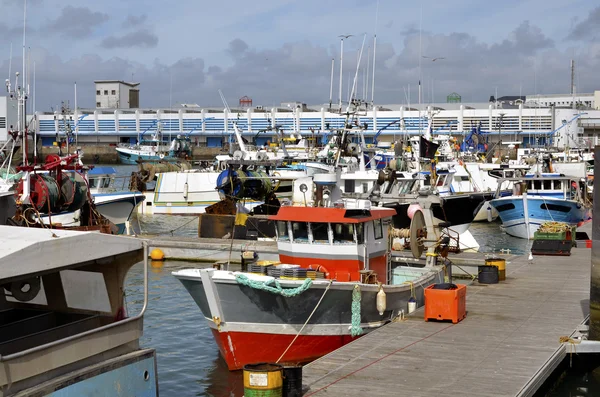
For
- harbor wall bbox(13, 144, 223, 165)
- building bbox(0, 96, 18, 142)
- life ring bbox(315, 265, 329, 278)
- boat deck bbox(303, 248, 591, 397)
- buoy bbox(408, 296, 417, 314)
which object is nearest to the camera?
boat deck bbox(303, 248, 591, 397)

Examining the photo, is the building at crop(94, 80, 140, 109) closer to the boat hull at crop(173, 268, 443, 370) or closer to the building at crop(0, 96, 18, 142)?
the building at crop(0, 96, 18, 142)

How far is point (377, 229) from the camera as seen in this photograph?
1688 cm

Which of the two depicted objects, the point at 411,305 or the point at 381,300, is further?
the point at 411,305

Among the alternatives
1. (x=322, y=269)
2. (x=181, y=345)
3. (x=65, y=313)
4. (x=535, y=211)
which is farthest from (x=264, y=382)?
(x=535, y=211)

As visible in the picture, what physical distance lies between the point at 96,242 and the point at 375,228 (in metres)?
8.84

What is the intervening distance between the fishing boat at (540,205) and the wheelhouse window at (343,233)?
22574mm

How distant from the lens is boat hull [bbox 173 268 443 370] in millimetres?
14359

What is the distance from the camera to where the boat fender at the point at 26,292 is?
945cm

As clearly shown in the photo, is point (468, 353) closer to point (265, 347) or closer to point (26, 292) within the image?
point (265, 347)

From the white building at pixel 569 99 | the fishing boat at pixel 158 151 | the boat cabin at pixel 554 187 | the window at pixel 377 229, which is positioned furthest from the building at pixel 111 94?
the window at pixel 377 229

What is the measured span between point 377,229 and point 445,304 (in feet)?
7.60

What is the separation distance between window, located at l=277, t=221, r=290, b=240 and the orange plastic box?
117 inches

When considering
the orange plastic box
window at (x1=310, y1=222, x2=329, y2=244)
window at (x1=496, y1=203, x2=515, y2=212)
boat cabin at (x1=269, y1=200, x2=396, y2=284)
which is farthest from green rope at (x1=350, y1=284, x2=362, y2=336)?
window at (x1=496, y1=203, x2=515, y2=212)

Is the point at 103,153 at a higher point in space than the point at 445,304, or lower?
higher
